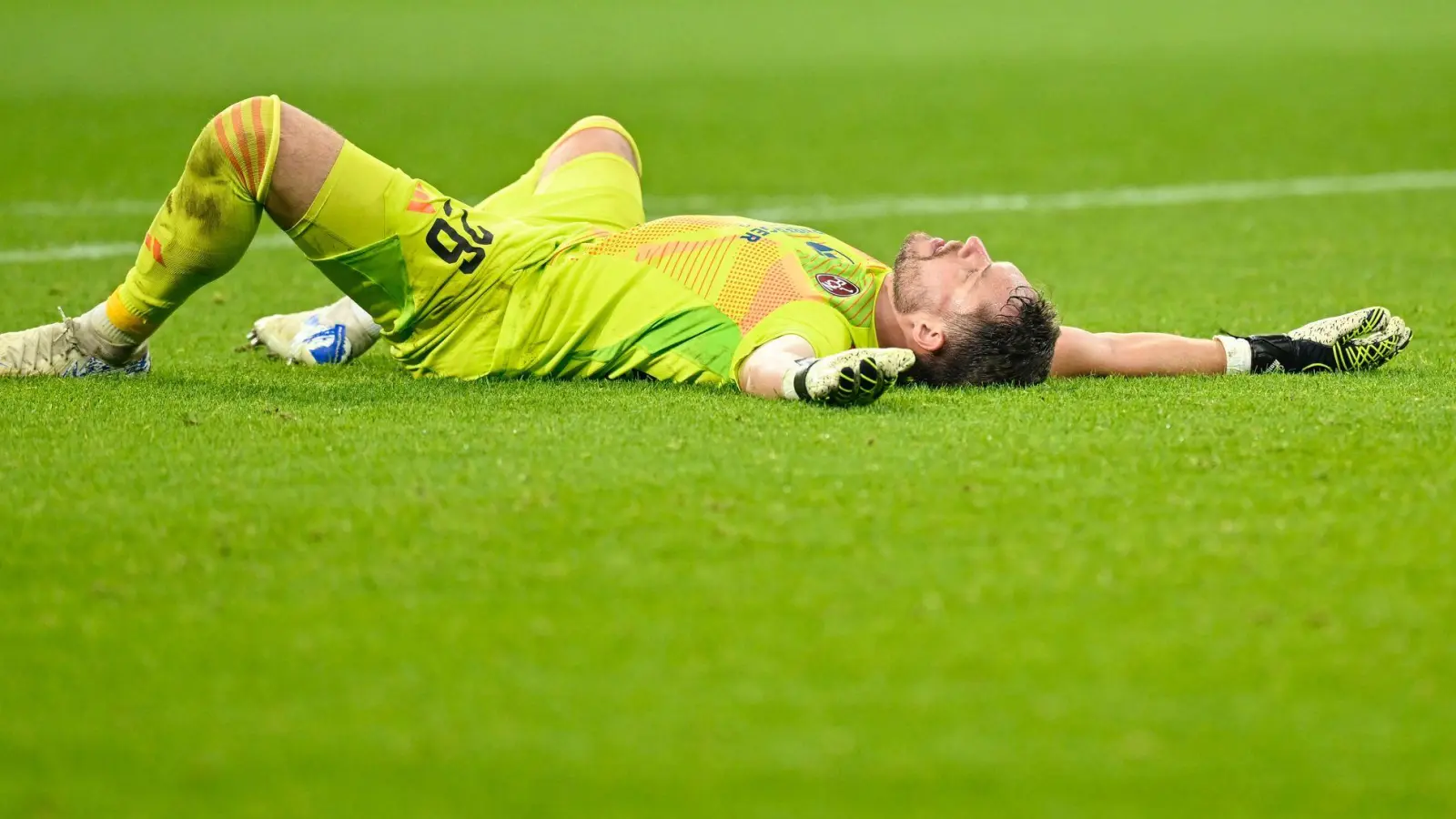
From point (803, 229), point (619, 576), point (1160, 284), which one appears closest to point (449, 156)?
point (1160, 284)

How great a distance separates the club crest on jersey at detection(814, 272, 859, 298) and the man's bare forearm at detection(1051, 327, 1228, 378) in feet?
1.98

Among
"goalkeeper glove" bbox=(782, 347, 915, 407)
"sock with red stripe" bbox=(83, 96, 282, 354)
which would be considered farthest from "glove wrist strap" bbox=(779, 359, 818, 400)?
"sock with red stripe" bbox=(83, 96, 282, 354)

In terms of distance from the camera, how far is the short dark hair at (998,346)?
4383mm

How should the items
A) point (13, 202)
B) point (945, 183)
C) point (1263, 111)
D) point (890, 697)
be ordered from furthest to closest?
1. point (1263, 111)
2. point (945, 183)
3. point (13, 202)
4. point (890, 697)

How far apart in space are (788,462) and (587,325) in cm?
116

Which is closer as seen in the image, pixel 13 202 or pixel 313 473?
pixel 313 473

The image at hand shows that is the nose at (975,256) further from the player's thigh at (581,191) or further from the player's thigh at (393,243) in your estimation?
the player's thigh at (393,243)

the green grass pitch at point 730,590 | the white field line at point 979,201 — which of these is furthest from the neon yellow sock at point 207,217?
the white field line at point 979,201

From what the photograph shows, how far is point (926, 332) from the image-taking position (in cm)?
443

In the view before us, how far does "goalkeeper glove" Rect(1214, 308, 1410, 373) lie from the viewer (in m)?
4.66

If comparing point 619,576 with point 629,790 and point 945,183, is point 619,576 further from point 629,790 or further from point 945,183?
point 945,183

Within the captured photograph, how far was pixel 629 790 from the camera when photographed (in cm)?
219

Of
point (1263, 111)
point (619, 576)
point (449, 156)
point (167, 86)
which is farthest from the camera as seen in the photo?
point (167, 86)

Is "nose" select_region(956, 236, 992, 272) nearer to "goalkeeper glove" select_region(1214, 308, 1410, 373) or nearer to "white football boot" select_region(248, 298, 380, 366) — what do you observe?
"goalkeeper glove" select_region(1214, 308, 1410, 373)
